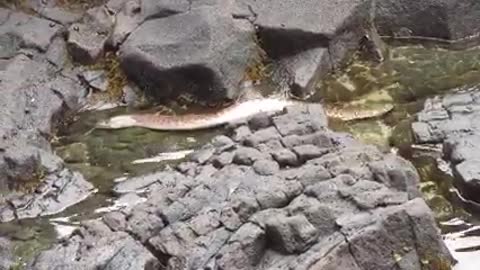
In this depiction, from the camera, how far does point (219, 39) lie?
8820 millimetres

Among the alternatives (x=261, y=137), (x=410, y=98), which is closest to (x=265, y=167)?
(x=261, y=137)

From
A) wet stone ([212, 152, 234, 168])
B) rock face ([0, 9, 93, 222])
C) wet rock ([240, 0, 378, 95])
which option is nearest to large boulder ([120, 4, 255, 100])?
wet rock ([240, 0, 378, 95])

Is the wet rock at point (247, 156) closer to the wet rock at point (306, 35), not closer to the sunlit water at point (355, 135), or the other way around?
the sunlit water at point (355, 135)

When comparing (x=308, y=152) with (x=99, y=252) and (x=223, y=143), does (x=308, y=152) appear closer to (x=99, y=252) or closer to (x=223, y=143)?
(x=223, y=143)

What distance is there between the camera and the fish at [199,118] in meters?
8.43

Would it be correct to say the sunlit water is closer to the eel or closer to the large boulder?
the eel

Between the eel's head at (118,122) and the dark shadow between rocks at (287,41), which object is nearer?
the eel's head at (118,122)

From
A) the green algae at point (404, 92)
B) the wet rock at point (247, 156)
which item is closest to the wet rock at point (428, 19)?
the green algae at point (404, 92)

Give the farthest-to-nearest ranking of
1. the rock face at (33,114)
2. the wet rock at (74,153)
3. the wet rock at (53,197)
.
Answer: the wet rock at (74,153) → the rock face at (33,114) → the wet rock at (53,197)

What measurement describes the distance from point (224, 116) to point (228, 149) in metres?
1.29

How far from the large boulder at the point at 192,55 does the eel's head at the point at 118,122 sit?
0.40m

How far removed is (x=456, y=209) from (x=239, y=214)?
5.90 feet

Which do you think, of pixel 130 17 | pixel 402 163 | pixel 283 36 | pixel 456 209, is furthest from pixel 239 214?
pixel 130 17

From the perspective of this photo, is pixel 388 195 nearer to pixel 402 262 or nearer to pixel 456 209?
pixel 402 262
